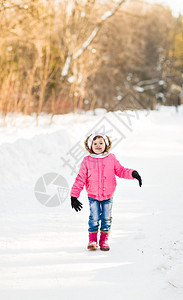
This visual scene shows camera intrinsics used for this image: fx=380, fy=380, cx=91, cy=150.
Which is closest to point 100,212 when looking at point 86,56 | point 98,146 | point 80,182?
point 80,182

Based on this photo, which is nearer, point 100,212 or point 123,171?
point 123,171

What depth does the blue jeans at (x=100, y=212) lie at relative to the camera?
3656mm

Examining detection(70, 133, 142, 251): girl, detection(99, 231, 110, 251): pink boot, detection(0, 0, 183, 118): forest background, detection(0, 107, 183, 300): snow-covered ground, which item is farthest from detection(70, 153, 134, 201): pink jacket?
detection(0, 0, 183, 118): forest background

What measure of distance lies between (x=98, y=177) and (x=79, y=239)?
775mm

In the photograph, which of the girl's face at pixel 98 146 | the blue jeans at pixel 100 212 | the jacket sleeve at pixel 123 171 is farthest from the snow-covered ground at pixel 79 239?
the girl's face at pixel 98 146

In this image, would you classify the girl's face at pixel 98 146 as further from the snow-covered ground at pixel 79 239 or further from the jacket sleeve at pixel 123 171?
the snow-covered ground at pixel 79 239

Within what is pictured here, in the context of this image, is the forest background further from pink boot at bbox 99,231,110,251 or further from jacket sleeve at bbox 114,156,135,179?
pink boot at bbox 99,231,110,251

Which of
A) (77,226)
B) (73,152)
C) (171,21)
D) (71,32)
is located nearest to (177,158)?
(73,152)

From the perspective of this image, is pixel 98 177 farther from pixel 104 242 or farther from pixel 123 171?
pixel 104 242

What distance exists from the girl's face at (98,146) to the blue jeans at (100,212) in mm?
475

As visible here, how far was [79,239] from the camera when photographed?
391 cm

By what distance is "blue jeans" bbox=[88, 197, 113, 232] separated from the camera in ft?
12.0

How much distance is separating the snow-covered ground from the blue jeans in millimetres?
221

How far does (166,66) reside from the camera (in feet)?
157
